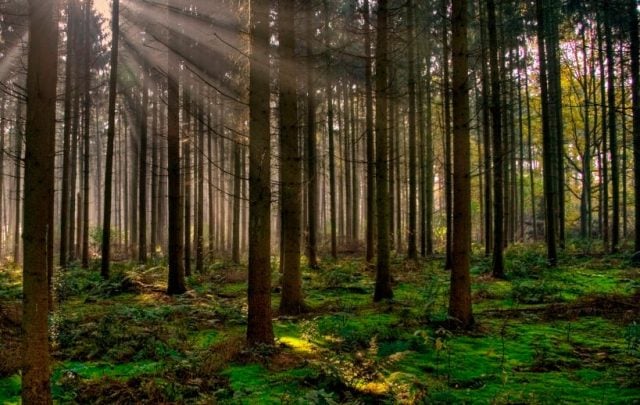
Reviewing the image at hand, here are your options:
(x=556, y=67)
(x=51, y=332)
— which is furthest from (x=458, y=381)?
(x=556, y=67)

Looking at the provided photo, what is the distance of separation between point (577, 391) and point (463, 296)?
117 inches

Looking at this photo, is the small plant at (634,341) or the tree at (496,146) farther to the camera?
the tree at (496,146)

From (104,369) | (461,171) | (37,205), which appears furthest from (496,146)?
(37,205)

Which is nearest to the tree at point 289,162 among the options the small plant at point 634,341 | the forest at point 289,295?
the forest at point 289,295

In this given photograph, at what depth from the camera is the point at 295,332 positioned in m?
8.23

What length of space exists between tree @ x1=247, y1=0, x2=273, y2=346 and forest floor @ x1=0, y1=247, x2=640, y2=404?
47 cm

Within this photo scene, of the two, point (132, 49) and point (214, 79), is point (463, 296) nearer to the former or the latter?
point (214, 79)

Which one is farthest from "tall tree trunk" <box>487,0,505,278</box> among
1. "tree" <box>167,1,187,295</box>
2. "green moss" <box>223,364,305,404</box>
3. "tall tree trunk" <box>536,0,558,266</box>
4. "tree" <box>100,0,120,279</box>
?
"tree" <box>100,0,120,279</box>

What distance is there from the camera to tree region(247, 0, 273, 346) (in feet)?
23.2

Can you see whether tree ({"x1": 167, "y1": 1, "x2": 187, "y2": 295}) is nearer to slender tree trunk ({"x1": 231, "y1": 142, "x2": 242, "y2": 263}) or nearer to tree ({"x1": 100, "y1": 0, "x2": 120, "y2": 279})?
tree ({"x1": 100, "y1": 0, "x2": 120, "y2": 279})

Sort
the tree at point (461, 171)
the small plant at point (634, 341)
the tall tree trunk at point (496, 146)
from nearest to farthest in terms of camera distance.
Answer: the small plant at point (634, 341) < the tree at point (461, 171) < the tall tree trunk at point (496, 146)

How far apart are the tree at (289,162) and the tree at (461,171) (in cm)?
313

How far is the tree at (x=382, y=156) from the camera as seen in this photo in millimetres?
10688

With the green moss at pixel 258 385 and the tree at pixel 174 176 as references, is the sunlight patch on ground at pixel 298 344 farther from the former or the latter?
the tree at pixel 174 176
